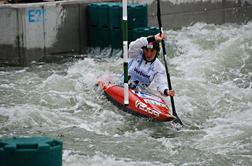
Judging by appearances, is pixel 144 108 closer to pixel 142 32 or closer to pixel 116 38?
pixel 142 32

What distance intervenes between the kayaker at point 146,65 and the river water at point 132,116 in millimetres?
593

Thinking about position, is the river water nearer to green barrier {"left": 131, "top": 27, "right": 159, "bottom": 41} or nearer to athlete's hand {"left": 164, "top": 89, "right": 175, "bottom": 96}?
athlete's hand {"left": 164, "top": 89, "right": 175, "bottom": 96}

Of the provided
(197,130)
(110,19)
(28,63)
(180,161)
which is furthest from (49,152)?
(110,19)

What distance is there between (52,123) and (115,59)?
4645 millimetres

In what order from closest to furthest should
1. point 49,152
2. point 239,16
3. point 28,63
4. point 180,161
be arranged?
1. point 49,152
2. point 180,161
3. point 28,63
4. point 239,16

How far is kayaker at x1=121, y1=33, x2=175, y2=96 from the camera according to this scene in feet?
31.7

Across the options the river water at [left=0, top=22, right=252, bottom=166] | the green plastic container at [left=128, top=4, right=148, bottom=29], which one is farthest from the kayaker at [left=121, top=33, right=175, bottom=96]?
the green plastic container at [left=128, top=4, right=148, bottom=29]

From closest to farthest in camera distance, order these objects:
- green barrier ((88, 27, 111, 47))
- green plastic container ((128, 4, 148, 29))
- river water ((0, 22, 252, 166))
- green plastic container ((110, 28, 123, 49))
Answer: river water ((0, 22, 252, 166)) → green plastic container ((128, 4, 148, 29)) → green plastic container ((110, 28, 123, 49)) → green barrier ((88, 27, 111, 47))

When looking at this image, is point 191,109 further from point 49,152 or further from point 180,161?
point 49,152

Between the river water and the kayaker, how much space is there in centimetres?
59

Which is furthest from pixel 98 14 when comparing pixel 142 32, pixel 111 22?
pixel 142 32

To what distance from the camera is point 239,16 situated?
19.2 meters

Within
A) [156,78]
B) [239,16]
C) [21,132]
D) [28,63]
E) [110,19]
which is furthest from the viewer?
[239,16]

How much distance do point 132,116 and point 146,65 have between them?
88 cm
